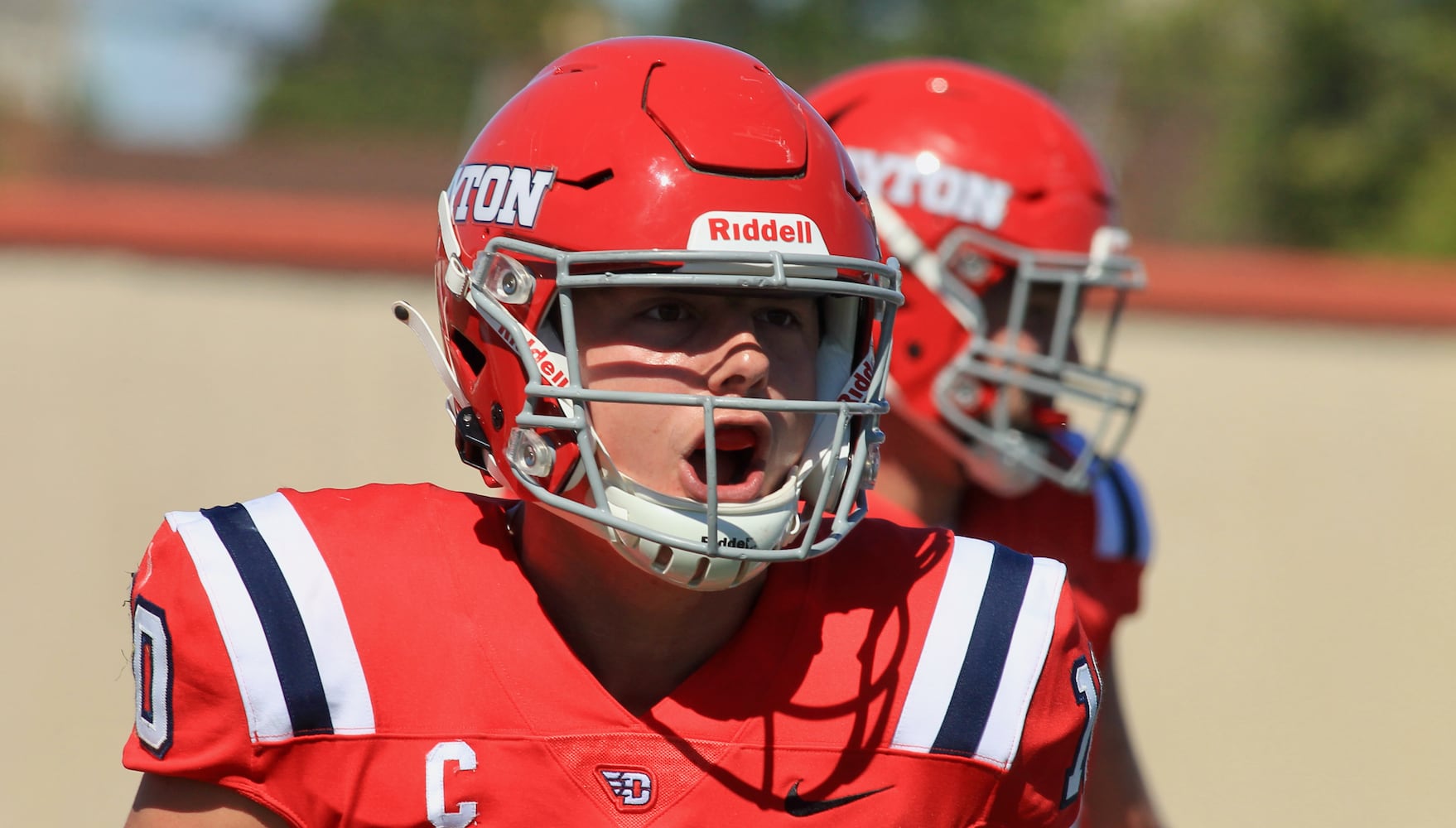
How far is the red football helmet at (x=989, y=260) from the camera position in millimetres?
2514

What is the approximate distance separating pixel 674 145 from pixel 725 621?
0.50 meters

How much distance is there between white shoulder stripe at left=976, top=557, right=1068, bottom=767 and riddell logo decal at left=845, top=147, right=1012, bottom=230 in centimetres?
98

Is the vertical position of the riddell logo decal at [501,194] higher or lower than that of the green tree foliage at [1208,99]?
higher

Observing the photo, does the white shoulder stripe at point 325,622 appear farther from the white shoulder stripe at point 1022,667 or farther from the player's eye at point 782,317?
the white shoulder stripe at point 1022,667

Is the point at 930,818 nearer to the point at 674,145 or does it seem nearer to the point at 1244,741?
the point at 674,145

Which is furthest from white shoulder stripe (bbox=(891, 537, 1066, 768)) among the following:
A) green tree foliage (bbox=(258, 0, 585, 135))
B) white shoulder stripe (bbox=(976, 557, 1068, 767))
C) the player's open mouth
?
green tree foliage (bbox=(258, 0, 585, 135))

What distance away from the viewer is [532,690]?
1.55 m

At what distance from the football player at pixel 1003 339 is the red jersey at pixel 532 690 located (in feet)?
2.70

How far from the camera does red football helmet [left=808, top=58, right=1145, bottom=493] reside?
2.51 meters

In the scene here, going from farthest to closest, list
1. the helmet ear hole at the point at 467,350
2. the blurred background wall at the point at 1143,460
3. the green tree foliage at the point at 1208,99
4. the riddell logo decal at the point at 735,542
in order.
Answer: the green tree foliage at the point at 1208,99 → the blurred background wall at the point at 1143,460 → the helmet ear hole at the point at 467,350 → the riddell logo decal at the point at 735,542

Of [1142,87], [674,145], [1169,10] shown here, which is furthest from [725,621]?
[1169,10]

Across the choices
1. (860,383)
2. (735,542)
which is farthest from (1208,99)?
(735,542)

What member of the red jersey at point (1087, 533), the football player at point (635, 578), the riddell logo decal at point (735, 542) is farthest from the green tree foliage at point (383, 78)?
the riddell logo decal at point (735, 542)

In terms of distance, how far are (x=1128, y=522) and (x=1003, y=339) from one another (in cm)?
38
